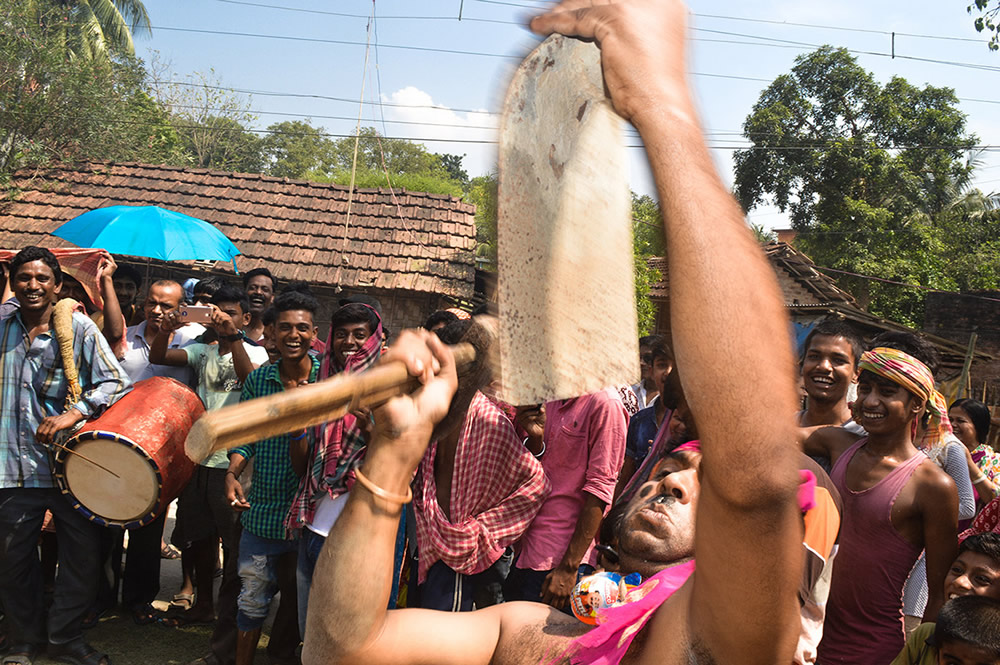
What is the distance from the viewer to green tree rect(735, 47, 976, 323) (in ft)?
79.6

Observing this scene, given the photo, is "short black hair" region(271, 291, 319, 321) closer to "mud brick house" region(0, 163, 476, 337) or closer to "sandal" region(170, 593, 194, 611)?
"sandal" region(170, 593, 194, 611)

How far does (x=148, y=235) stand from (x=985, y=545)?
6417mm

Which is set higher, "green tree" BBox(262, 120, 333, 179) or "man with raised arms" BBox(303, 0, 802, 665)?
"green tree" BBox(262, 120, 333, 179)

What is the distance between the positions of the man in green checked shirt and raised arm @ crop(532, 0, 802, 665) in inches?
138

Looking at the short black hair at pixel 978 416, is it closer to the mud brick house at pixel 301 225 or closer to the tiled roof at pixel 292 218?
the mud brick house at pixel 301 225

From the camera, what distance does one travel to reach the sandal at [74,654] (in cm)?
441

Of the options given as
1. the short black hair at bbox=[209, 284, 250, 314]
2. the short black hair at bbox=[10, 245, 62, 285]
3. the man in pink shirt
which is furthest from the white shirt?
the man in pink shirt

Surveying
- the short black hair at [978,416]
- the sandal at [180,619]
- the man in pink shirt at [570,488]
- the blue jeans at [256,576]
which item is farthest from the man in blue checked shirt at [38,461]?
the short black hair at [978,416]

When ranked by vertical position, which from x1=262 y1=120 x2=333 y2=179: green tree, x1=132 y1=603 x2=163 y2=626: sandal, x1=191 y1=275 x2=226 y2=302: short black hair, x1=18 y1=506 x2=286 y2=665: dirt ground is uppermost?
x1=262 y1=120 x2=333 y2=179: green tree

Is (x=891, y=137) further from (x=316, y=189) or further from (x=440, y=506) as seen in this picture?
(x=440, y=506)

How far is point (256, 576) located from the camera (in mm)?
4207

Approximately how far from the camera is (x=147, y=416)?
4.36 metres

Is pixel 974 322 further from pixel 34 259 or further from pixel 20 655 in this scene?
pixel 20 655

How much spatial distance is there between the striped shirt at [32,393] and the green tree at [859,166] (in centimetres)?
2331
